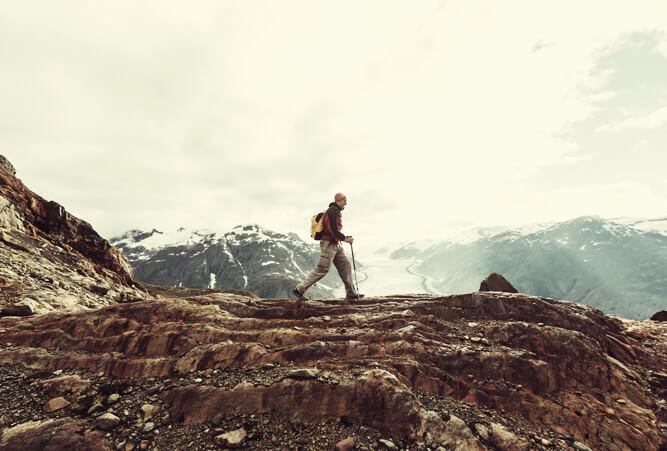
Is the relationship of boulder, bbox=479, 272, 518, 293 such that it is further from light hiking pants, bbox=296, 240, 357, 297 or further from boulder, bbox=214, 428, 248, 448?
boulder, bbox=214, 428, 248, 448

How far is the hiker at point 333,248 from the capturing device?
582 inches

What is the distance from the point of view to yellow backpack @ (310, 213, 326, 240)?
49.4 feet

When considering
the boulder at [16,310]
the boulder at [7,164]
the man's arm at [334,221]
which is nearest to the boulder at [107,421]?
the boulder at [16,310]

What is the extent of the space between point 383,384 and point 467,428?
7.20 feet

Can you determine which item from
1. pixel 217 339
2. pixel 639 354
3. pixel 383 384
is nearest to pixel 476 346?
pixel 383 384

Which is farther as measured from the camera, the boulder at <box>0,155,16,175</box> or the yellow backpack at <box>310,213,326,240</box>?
the boulder at <box>0,155,16,175</box>

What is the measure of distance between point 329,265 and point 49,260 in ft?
66.8

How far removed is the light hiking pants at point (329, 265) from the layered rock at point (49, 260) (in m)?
12.9

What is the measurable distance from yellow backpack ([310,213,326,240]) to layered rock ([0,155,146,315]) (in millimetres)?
13625

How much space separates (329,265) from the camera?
1494cm

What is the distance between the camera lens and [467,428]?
6.75 meters

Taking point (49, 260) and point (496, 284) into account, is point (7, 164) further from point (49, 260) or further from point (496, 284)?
point (496, 284)

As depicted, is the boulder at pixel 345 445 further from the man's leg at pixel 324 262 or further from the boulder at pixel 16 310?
the boulder at pixel 16 310

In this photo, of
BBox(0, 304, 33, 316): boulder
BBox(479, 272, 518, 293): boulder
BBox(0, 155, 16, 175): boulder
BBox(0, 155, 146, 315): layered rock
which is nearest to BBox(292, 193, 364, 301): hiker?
BBox(479, 272, 518, 293): boulder
